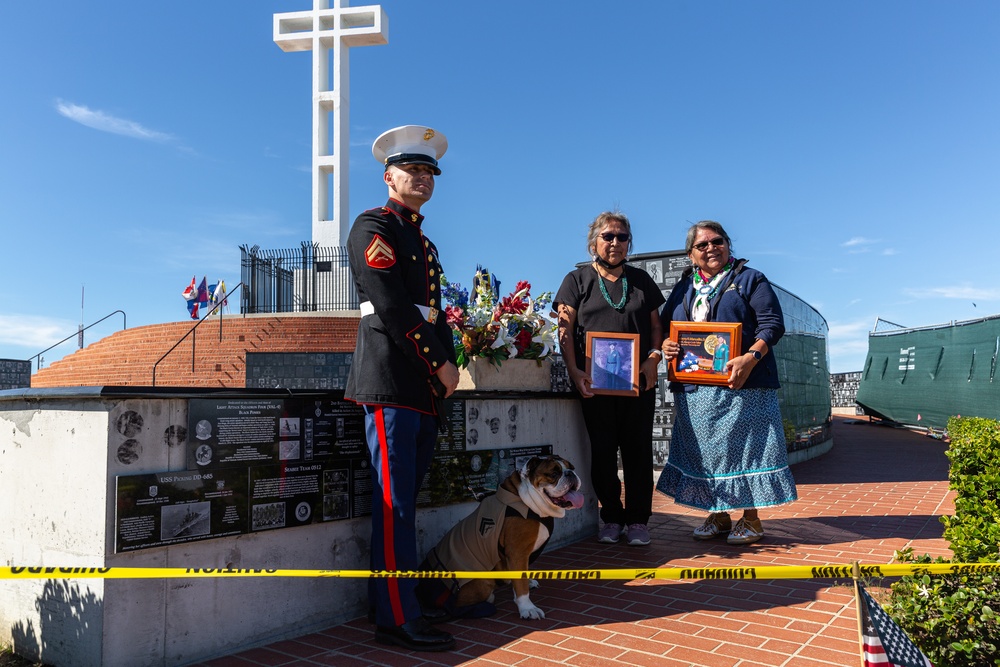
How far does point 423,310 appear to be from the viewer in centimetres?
352

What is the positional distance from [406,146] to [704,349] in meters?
2.66

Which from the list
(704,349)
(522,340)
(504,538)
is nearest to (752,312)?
(704,349)

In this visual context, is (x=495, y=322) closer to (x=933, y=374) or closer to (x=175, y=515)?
(x=175, y=515)

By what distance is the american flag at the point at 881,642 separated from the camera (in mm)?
1852

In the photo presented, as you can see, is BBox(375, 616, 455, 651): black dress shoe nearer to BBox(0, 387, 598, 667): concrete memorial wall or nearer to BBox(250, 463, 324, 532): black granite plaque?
BBox(0, 387, 598, 667): concrete memorial wall

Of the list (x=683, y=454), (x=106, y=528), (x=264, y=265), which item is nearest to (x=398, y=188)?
(x=106, y=528)

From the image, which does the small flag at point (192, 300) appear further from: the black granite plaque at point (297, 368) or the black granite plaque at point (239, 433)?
the black granite plaque at point (239, 433)

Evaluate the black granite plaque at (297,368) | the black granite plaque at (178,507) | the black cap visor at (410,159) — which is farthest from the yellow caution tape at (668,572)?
the black granite plaque at (297,368)

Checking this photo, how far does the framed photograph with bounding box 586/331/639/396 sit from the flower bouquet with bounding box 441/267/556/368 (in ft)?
1.30

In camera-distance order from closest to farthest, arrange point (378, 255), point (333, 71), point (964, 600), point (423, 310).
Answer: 1. point (964, 600)
2. point (378, 255)
3. point (423, 310)
4. point (333, 71)

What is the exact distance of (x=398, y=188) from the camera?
3.62 meters

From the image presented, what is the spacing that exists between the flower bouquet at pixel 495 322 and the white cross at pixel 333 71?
19108mm

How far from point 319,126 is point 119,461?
22329 mm

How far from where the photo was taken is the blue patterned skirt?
16.4 feet
